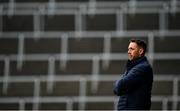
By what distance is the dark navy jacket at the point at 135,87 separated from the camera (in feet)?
9.52

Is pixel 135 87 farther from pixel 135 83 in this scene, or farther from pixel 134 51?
pixel 134 51

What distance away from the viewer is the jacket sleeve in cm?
289

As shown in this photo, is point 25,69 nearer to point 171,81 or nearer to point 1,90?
point 1,90

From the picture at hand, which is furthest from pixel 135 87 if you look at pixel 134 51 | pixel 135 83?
pixel 134 51

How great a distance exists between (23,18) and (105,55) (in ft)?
2.95

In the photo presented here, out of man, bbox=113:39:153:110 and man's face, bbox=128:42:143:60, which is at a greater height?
man's face, bbox=128:42:143:60

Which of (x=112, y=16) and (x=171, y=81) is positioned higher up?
(x=112, y=16)

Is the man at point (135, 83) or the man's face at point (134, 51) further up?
the man's face at point (134, 51)

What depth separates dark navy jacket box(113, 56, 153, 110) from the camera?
2.90 m

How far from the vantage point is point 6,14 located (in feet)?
18.4

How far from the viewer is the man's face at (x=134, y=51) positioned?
Result: 2911 mm

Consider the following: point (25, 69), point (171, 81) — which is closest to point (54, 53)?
point (25, 69)

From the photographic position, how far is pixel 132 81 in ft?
9.48

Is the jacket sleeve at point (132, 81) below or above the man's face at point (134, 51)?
below
